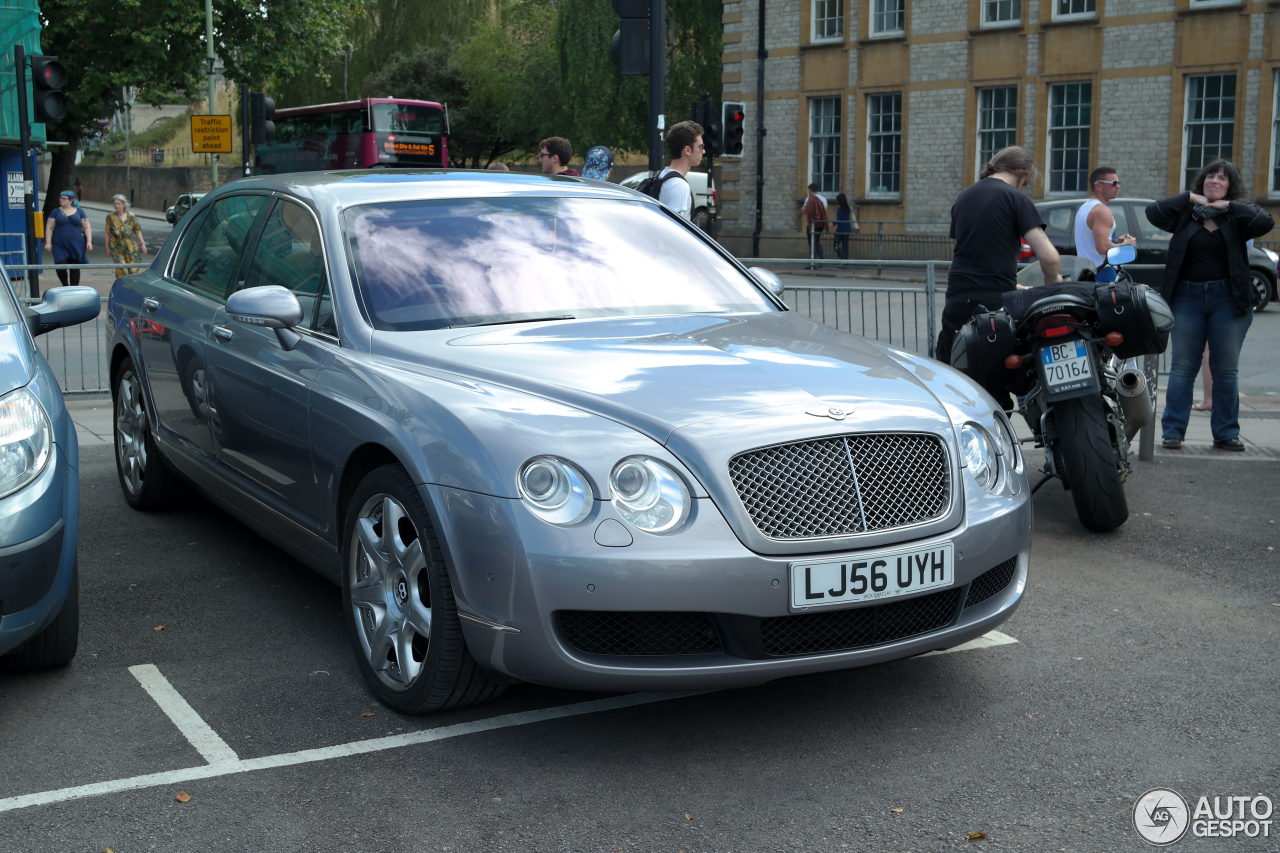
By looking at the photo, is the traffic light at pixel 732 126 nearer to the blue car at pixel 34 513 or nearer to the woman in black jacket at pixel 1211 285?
the woman in black jacket at pixel 1211 285

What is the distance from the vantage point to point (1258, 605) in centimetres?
563

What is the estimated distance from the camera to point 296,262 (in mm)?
5441

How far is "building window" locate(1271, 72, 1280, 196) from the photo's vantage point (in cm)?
2902

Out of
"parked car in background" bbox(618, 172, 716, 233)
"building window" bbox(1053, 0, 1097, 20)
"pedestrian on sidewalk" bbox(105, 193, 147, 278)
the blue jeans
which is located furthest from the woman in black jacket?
"building window" bbox(1053, 0, 1097, 20)

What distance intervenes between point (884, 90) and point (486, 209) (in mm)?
31841

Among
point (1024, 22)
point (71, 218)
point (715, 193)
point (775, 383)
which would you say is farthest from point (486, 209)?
point (715, 193)

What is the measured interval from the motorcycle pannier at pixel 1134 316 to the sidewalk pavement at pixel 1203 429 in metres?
2.17

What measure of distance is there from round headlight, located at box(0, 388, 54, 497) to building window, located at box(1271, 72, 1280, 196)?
2860 centimetres

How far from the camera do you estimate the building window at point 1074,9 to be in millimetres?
31862

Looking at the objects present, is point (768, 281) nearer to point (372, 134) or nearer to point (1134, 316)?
point (1134, 316)

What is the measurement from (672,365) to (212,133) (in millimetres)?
28927

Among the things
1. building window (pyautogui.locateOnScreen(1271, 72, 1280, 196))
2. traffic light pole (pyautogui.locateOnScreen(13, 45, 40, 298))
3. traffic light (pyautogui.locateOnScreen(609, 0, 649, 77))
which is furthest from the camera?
building window (pyautogui.locateOnScreen(1271, 72, 1280, 196))

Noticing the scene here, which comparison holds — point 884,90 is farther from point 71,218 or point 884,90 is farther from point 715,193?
point 71,218

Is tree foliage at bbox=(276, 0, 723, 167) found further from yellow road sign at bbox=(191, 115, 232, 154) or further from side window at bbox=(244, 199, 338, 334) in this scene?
side window at bbox=(244, 199, 338, 334)
